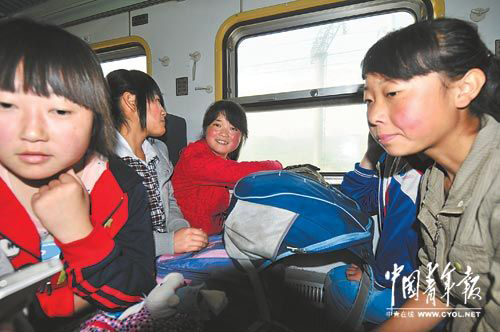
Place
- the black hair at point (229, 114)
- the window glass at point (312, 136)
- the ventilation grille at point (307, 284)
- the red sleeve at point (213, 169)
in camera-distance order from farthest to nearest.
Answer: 1. the window glass at point (312, 136)
2. the black hair at point (229, 114)
3. the red sleeve at point (213, 169)
4. the ventilation grille at point (307, 284)

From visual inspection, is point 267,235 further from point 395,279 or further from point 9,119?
point 9,119

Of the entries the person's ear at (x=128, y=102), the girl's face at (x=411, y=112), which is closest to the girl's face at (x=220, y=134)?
the person's ear at (x=128, y=102)

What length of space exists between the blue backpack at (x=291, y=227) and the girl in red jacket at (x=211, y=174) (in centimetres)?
65

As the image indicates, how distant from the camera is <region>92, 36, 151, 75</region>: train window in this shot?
3008 millimetres

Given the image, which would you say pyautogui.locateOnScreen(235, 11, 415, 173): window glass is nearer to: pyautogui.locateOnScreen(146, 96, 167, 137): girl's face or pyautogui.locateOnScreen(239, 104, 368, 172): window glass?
pyautogui.locateOnScreen(239, 104, 368, 172): window glass

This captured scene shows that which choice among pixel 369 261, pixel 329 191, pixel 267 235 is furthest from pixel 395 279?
pixel 267 235

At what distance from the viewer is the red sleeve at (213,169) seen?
201 centimetres

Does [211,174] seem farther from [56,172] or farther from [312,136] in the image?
[56,172]

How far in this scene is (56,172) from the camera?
2.50ft

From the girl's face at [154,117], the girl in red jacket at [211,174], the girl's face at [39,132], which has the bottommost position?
the girl in red jacket at [211,174]

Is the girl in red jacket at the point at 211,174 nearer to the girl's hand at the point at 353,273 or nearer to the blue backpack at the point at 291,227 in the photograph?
the blue backpack at the point at 291,227

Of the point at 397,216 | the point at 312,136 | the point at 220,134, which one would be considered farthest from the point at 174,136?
the point at 397,216

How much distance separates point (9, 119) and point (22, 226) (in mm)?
295

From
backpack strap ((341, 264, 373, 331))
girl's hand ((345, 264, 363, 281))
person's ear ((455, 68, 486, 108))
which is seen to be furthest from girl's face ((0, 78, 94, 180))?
girl's hand ((345, 264, 363, 281))
